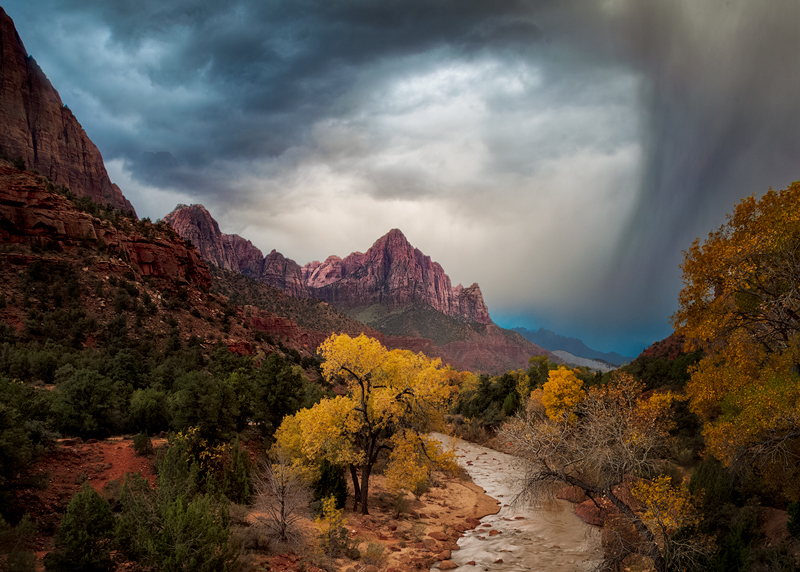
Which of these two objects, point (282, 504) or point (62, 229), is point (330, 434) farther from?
point (62, 229)

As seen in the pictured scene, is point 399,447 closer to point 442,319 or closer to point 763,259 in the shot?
point 763,259

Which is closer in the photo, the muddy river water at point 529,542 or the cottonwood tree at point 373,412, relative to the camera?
the muddy river water at point 529,542

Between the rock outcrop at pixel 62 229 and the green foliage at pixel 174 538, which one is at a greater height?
the rock outcrop at pixel 62 229

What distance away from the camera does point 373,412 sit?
53.2 ft

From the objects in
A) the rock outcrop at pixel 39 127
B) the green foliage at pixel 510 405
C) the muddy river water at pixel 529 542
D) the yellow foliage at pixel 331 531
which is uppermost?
the rock outcrop at pixel 39 127

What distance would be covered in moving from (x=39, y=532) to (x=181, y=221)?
197 m

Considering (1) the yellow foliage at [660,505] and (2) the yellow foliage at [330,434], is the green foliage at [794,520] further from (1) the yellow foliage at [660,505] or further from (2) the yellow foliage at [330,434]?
(2) the yellow foliage at [330,434]

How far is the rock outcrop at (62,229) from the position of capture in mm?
35969

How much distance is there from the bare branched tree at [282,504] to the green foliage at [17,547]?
576 cm

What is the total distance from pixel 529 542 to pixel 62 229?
47.4m

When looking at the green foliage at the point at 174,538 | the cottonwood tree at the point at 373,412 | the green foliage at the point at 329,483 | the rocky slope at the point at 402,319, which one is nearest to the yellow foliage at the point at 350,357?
the cottonwood tree at the point at 373,412

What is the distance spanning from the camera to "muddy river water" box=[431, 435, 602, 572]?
1416 cm

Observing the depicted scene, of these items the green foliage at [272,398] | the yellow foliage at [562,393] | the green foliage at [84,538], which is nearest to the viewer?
the green foliage at [84,538]

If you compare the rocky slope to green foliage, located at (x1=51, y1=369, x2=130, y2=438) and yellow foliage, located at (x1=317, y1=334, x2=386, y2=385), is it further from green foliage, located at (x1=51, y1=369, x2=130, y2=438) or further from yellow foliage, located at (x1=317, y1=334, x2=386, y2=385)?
yellow foliage, located at (x1=317, y1=334, x2=386, y2=385)
